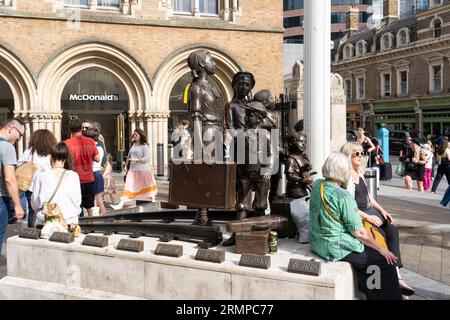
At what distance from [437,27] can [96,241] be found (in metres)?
37.5

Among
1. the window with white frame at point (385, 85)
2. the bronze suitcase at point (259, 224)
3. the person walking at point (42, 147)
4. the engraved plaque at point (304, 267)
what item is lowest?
the engraved plaque at point (304, 267)

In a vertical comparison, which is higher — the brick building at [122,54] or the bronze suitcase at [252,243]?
the brick building at [122,54]

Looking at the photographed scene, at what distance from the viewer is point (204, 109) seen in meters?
5.43

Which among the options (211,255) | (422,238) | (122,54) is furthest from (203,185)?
(122,54)

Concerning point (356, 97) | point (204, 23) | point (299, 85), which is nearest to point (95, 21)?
point (204, 23)

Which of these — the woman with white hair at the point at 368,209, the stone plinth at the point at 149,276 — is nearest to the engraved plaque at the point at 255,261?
the stone plinth at the point at 149,276

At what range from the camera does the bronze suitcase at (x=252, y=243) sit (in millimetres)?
4289

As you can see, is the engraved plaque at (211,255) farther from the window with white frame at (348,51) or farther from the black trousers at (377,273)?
the window with white frame at (348,51)

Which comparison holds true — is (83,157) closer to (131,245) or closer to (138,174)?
(138,174)

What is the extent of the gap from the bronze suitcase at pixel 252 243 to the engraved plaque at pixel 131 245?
853 millimetres

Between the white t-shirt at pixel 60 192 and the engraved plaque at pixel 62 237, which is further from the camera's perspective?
the white t-shirt at pixel 60 192

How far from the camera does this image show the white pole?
18.2 ft

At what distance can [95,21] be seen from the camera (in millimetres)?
16344

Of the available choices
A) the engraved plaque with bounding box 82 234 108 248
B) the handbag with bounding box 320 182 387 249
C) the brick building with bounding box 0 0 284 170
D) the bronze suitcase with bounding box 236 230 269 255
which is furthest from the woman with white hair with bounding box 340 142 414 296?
the brick building with bounding box 0 0 284 170
